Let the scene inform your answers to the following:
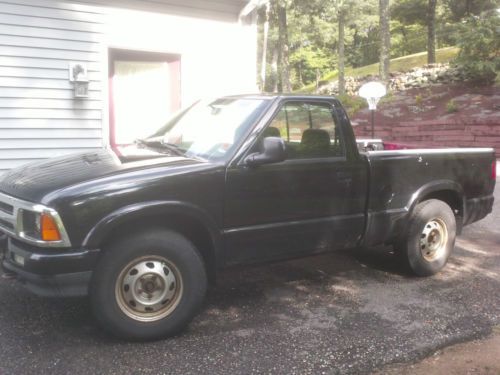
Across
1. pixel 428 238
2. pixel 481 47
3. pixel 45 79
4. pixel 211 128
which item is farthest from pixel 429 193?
pixel 481 47

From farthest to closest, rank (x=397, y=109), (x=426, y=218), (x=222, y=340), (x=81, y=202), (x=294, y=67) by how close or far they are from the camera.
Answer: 1. (x=294, y=67)
2. (x=397, y=109)
3. (x=426, y=218)
4. (x=222, y=340)
5. (x=81, y=202)

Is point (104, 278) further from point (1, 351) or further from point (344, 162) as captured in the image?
point (344, 162)

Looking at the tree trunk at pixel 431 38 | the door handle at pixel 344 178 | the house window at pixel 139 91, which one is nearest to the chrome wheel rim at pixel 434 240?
the door handle at pixel 344 178

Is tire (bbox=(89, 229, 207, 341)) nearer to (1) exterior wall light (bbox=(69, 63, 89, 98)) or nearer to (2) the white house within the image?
(2) the white house

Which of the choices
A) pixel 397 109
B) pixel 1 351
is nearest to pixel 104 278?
pixel 1 351

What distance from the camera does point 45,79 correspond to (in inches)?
291

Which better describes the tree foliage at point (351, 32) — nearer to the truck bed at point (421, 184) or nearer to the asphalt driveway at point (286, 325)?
the truck bed at point (421, 184)

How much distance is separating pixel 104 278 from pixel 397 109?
2052 cm

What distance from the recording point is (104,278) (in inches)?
136

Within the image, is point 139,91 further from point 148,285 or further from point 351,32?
point 351,32

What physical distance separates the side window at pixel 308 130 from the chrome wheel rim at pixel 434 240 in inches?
53.4

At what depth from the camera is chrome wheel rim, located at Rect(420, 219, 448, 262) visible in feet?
17.1

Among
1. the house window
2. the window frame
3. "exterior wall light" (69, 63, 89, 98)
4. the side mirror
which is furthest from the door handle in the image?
"exterior wall light" (69, 63, 89, 98)

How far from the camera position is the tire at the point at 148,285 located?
347 cm
